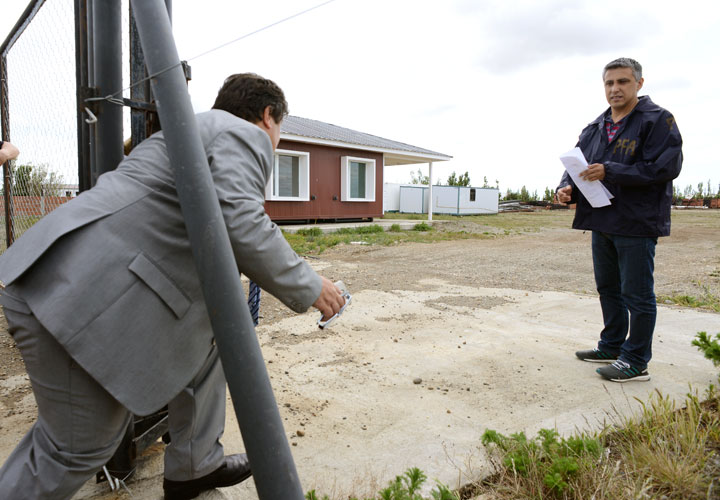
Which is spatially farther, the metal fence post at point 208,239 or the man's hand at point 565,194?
the man's hand at point 565,194

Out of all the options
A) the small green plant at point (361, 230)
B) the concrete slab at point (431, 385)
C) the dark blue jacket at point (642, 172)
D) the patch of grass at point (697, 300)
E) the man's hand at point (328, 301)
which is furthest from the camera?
the small green plant at point (361, 230)

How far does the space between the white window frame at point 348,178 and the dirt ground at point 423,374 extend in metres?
11.0

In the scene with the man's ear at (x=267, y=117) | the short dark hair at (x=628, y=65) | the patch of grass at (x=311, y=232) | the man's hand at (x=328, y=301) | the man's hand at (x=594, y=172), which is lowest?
the patch of grass at (x=311, y=232)

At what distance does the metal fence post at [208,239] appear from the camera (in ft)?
3.39

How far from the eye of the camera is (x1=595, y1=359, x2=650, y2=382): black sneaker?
303 cm

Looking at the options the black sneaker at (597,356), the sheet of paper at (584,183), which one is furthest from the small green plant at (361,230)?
the sheet of paper at (584,183)

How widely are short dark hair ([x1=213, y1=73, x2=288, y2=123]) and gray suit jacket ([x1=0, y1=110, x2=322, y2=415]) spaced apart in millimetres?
234

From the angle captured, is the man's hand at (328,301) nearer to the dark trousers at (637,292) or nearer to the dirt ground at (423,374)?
the dirt ground at (423,374)

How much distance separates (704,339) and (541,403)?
0.91 meters

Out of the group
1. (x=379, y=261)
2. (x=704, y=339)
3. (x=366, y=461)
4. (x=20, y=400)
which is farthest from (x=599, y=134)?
(x=379, y=261)

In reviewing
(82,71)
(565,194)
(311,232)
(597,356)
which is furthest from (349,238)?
(82,71)

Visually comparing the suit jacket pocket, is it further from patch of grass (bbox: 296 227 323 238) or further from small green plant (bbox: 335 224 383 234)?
small green plant (bbox: 335 224 383 234)

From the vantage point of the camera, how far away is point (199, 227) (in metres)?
1.03

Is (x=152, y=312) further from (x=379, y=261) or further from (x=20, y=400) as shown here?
(x=379, y=261)
